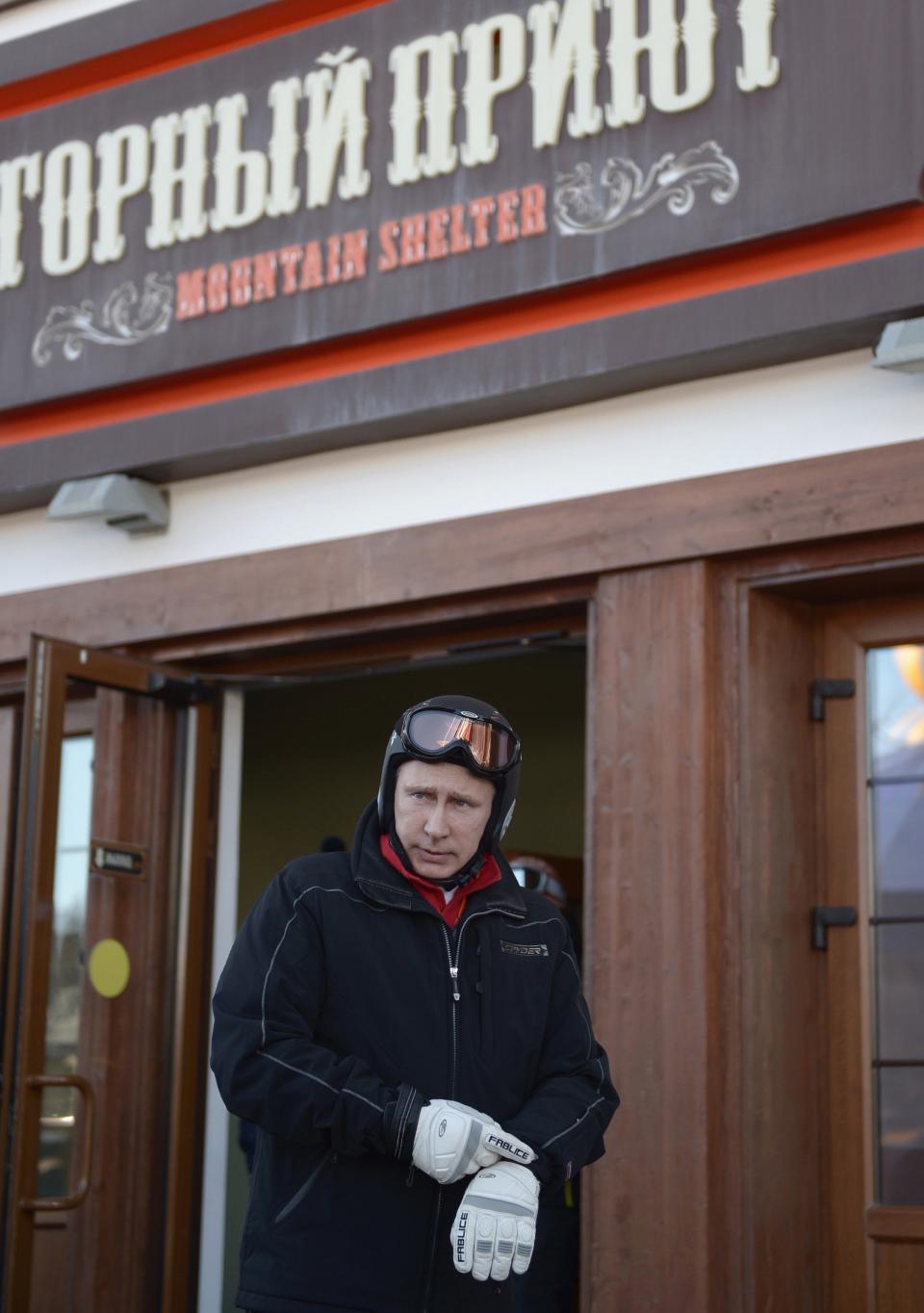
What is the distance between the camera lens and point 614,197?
4676 mm

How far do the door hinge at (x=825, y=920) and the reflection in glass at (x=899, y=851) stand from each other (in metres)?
0.07

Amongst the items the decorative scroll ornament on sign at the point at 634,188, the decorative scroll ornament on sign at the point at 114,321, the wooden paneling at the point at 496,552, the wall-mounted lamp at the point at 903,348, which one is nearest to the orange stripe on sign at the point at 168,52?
the decorative scroll ornament on sign at the point at 114,321

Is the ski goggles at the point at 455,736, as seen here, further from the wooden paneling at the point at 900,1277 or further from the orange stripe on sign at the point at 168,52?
the orange stripe on sign at the point at 168,52

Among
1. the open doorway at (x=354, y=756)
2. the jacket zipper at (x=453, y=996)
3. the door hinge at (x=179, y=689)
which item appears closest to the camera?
the jacket zipper at (x=453, y=996)

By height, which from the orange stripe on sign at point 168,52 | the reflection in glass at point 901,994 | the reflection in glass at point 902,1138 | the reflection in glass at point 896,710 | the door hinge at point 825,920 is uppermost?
the orange stripe on sign at point 168,52

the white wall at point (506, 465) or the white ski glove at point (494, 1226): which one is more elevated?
the white wall at point (506, 465)

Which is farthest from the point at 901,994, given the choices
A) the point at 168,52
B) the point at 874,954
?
the point at 168,52

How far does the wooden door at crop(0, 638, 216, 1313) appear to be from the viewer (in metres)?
4.97

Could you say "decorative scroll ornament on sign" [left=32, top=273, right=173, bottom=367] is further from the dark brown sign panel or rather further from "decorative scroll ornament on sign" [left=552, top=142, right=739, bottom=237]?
"decorative scroll ornament on sign" [left=552, top=142, right=739, bottom=237]

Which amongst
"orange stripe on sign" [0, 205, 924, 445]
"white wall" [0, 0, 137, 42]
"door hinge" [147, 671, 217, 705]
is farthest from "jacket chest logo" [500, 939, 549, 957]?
"white wall" [0, 0, 137, 42]

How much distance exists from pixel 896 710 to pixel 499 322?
1.42 metres

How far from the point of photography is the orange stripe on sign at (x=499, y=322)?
4.31 meters

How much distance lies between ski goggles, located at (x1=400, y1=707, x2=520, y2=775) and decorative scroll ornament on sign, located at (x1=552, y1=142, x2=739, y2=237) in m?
2.00

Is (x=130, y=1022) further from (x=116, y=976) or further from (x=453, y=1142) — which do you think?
(x=453, y=1142)
